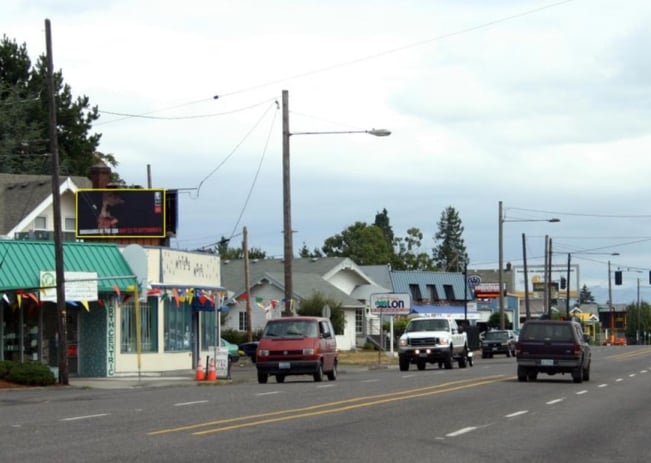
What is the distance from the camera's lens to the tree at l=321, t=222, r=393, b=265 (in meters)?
121

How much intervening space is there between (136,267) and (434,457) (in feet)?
94.9

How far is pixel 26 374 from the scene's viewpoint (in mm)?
33031

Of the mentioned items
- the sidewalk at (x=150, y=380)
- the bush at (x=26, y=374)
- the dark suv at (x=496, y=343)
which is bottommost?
the dark suv at (x=496, y=343)

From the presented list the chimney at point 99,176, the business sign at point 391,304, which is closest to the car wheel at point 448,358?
the business sign at point 391,304

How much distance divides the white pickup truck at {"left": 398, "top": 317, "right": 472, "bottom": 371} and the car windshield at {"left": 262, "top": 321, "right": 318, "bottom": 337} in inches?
468

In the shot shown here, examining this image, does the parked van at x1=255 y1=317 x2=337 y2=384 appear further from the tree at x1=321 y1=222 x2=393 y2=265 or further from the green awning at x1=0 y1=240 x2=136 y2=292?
the tree at x1=321 y1=222 x2=393 y2=265

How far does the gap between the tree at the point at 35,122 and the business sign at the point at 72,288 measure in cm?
2981

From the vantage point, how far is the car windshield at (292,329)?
34.8 metres

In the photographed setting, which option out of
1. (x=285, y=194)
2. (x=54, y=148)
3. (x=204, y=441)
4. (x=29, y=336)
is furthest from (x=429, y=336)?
(x=204, y=441)

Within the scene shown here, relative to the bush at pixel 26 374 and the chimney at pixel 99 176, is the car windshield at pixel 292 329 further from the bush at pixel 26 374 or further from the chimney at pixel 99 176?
the chimney at pixel 99 176

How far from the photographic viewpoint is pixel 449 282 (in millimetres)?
96625

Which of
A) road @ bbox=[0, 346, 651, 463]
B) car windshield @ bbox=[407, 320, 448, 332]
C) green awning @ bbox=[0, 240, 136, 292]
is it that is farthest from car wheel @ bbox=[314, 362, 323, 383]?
car windshield @ bbox=[407, 320, 448, 332]

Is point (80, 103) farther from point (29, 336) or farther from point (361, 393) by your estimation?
point (361, 393)

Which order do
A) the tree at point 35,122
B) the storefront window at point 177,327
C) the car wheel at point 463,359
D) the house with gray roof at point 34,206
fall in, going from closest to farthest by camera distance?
the storefront window at point 177,327
the car wheel at point 463,359
the house with gray roof at point 34,206
the tree at point 35,122
